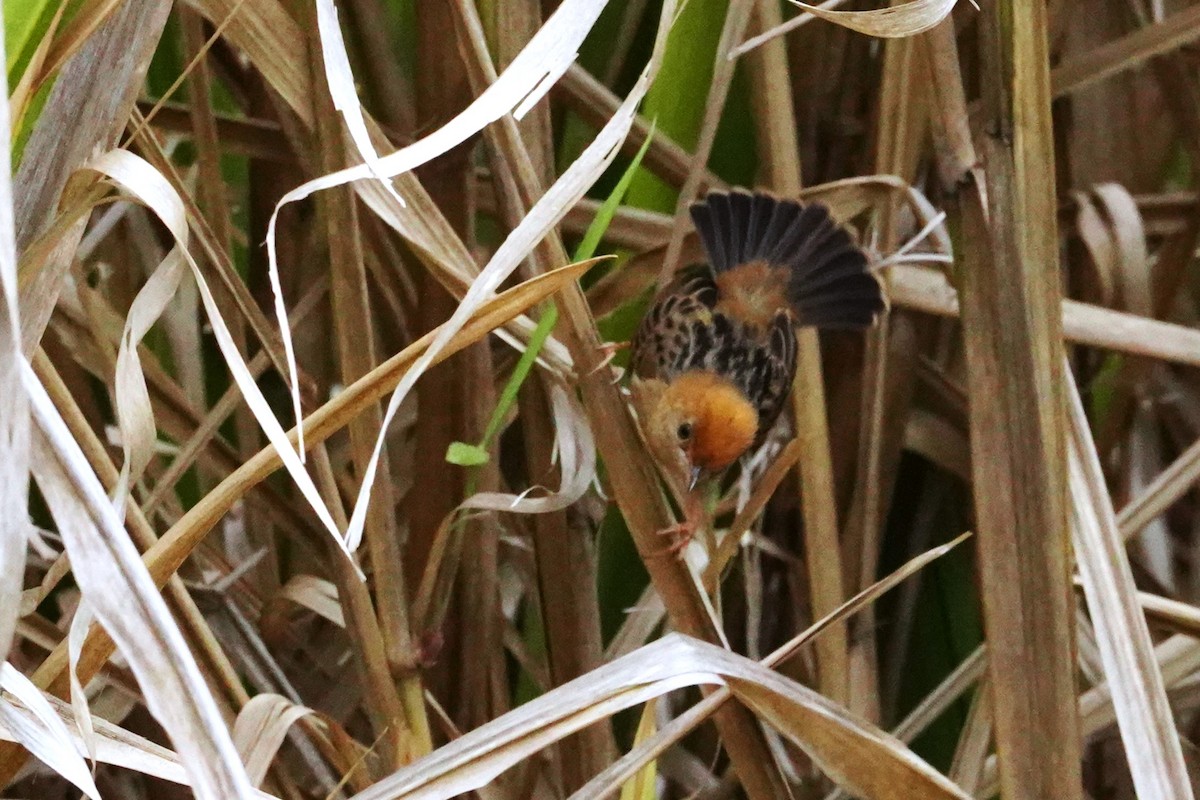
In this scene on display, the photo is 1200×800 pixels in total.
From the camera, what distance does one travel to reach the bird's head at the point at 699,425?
1543 millimetres

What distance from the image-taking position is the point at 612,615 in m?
1.20

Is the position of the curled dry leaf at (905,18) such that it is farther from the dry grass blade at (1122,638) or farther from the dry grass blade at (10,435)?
the dry grass blade at (10,435)

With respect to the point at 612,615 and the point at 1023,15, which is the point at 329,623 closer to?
the point at 612,615

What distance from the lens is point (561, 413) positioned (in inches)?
37.9

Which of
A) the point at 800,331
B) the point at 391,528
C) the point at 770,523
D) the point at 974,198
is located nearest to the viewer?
the point at 974,198

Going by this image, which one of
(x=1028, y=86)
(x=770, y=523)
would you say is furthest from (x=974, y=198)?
(x=770, y=523)

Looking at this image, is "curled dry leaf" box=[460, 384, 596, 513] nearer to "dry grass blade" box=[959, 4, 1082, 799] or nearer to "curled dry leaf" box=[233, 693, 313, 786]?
"curled dry leaf" box=[233, 693, 313, 786]

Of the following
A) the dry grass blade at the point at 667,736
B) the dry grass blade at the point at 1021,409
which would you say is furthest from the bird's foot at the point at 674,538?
the dry grass blade at the point at 1021,409

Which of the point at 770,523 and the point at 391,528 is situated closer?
the point at 391,528

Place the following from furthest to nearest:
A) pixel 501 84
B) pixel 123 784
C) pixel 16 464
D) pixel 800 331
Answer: pixel 800 331, pixel 123 784, pixel 501 84, pixel 16 464

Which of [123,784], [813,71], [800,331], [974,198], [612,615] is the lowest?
[123,784]

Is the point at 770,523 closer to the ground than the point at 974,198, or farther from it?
closer to the ground

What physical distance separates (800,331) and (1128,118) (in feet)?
2.08

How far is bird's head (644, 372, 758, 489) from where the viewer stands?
1.54m
